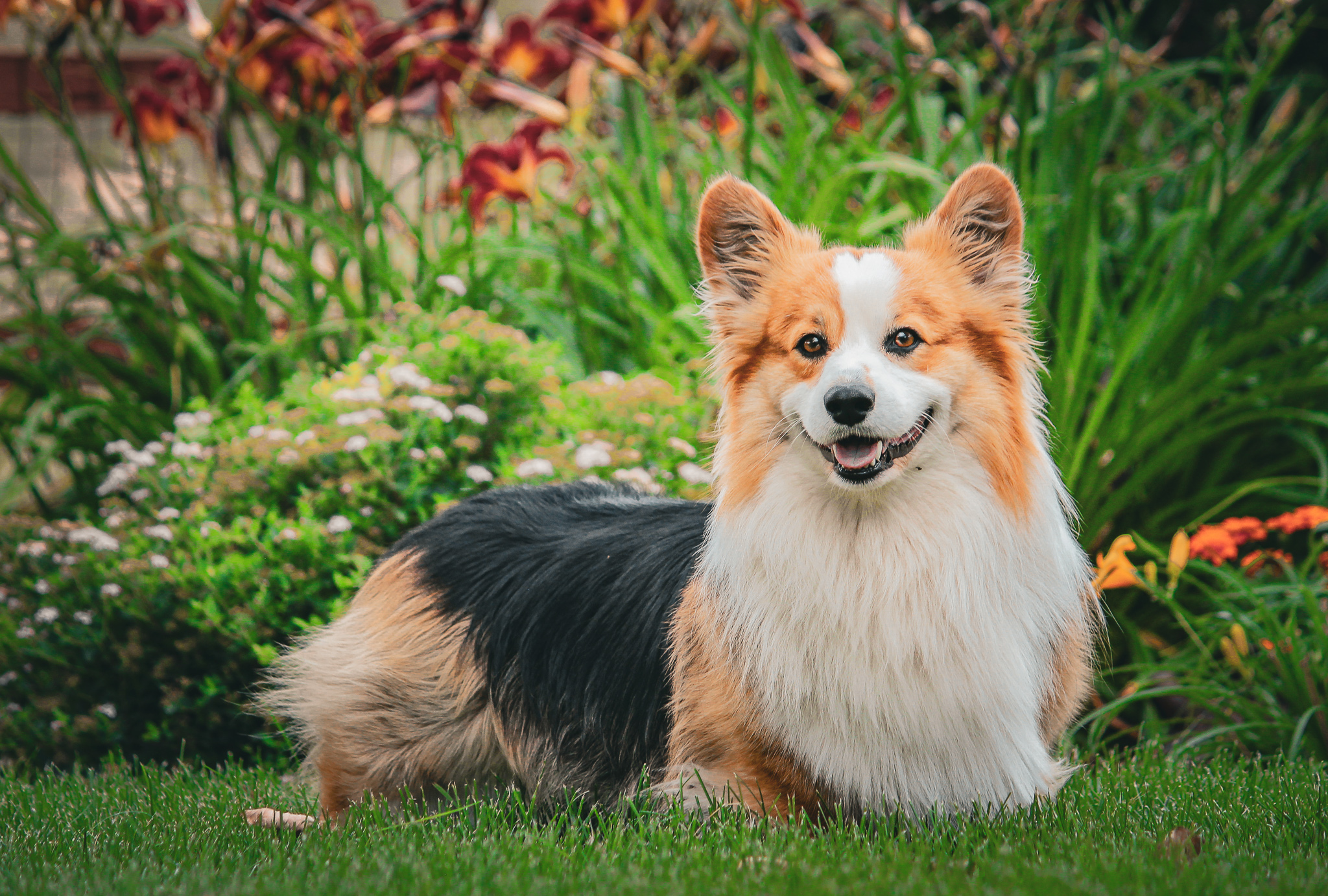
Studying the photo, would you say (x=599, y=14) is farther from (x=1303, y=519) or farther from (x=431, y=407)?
(x=1303, y=519)

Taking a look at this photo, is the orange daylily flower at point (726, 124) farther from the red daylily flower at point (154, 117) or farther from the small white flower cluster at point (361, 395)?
the red daylily flower at point (154, 117)

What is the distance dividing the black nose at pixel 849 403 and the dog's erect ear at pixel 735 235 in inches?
22.0

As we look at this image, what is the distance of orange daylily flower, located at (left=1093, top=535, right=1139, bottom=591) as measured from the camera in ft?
11.5

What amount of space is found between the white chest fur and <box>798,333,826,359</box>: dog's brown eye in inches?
10.2

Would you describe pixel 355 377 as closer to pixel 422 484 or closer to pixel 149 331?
pixel 422 484

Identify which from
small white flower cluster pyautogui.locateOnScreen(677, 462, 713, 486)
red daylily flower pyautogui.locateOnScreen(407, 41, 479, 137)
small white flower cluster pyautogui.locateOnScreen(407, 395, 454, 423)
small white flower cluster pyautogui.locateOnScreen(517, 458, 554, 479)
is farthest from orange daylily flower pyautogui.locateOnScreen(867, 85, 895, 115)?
small white flower cluster pyautogui.locateOnScreen(407, 395, 454, 423)

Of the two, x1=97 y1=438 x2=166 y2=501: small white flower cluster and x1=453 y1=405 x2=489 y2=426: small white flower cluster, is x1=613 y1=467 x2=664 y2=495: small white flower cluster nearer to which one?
x1=453 y1=405 x2=489 y2=426: small white flower cluster

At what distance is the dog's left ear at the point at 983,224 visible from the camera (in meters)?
2.65

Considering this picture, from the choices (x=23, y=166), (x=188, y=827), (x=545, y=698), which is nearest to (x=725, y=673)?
(x=545, y=698)

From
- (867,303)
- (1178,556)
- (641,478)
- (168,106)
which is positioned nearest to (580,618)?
(867,303)

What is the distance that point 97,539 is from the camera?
3900 mm

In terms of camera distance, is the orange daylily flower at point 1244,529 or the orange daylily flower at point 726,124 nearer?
the orange daylily flower at point 1244,529

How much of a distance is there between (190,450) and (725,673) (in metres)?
2.57

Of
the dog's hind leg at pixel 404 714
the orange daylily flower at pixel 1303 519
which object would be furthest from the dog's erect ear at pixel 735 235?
the orange daylily flower at pixel 1303 519
